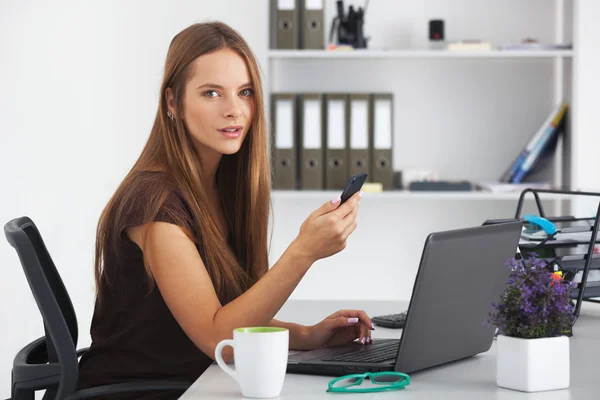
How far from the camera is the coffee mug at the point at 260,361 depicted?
0.95m

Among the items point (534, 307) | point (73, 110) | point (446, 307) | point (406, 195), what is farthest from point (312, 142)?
point (534, 307)

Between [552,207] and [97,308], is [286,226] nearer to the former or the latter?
[552,207]

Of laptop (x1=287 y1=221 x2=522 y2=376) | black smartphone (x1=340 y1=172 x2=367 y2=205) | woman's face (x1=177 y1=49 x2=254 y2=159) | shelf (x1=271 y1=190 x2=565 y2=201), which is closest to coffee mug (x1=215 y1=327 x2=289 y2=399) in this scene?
laptop (x1=287 y1=221 x2=522 y2=376)

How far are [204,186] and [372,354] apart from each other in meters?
0.56

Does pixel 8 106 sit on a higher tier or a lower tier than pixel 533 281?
higher

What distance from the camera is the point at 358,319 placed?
1.33m

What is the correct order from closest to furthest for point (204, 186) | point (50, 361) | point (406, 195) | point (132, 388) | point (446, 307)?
point (446, 307) → point (132, 388) → point (50, 361) → point (204, 186) → point (406, 195)

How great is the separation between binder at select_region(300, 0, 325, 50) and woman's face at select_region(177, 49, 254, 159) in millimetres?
1588

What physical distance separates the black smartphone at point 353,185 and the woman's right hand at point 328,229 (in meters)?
0.01

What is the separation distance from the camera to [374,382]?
1019 mm

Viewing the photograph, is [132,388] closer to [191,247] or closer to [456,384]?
[191,247]

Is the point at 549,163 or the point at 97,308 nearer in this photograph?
the point at 97,308

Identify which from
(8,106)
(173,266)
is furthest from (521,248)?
(8,106)

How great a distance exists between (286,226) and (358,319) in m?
1.93
